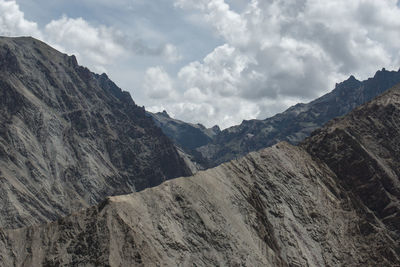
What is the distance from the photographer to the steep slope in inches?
4119

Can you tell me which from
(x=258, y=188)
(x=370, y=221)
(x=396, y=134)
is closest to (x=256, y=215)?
(x=258, y=188)

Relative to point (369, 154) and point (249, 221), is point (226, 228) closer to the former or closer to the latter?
point (249, 221)

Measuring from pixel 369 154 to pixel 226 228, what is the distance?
156 ft

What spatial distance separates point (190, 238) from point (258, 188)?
2031 centimetres

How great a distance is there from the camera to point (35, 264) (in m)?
74.2

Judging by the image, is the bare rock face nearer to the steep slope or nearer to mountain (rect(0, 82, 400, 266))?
mountain (rect(0, 82, 400, 266))

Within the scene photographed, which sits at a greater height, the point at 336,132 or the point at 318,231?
the point at 336,132

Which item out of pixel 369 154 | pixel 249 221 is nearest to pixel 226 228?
pixel 249 221

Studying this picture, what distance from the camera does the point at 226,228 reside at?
78875 millimetres

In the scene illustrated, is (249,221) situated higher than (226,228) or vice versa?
(249,221)

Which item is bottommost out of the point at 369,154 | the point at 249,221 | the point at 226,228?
the point at 226,228

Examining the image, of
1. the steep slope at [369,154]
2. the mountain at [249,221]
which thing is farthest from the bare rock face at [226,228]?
the steep slope at [369,154]

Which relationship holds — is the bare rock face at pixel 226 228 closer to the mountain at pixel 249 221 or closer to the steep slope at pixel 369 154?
the mountain at pixel 249 221

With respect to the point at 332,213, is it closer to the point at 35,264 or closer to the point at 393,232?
the point at 393,232
